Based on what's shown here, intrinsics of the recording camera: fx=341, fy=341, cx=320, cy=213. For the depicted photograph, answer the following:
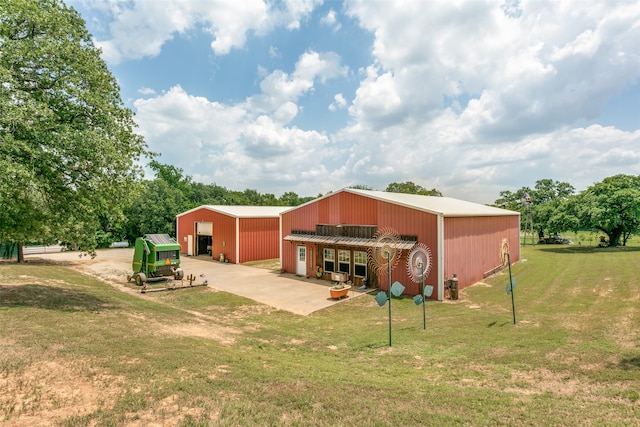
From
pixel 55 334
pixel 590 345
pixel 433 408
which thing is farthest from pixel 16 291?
pixel 590 345

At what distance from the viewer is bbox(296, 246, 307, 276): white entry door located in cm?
2119

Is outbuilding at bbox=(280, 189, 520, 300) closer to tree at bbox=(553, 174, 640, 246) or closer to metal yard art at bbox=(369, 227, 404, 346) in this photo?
metal yard art at bbox=(369, 227, 404, 346)

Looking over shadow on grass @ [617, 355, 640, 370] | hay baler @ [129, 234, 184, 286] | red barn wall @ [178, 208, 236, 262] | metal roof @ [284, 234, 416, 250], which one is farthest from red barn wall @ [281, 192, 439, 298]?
shadow on grass @ [617, 355, 640, 370]

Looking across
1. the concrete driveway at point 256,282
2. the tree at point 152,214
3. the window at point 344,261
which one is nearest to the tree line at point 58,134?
the concrete driveway at point 256,282

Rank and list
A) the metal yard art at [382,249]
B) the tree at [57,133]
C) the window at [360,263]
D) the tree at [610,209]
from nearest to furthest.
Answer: the tree at [57,133], the metal yard art at [382,249], the window at [360,263], the tree at [610,209]

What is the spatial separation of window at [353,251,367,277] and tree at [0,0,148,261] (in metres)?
11.2

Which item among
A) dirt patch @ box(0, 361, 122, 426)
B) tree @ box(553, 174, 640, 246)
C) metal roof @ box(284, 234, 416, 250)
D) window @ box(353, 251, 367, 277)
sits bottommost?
dirt patch @ box(0, 361, 122, 426)

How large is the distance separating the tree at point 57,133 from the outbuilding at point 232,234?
1519 cm

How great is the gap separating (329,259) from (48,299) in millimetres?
12865

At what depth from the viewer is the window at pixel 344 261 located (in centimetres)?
1886

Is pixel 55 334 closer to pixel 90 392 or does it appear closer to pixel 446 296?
pixel 90 392

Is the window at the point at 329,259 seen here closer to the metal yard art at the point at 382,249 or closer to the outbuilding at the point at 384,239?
the outbuilding at the point at 384,239

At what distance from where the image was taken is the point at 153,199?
134 ft

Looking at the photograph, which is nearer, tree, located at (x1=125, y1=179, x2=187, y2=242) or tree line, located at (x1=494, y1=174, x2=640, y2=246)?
tree line, located at (x1=494, y1=174, x2=640, y2=246)
